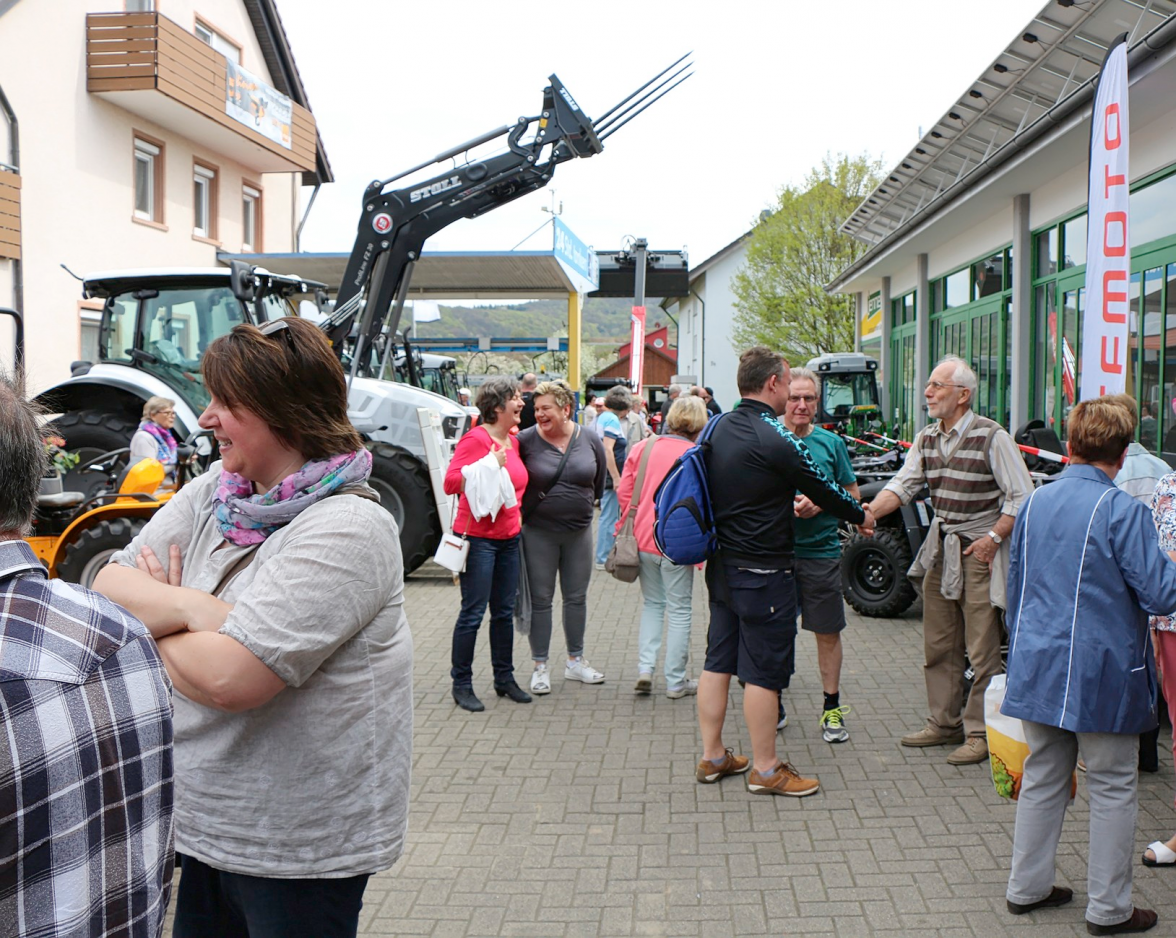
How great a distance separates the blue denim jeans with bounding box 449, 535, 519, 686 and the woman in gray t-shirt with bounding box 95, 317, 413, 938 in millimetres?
4077

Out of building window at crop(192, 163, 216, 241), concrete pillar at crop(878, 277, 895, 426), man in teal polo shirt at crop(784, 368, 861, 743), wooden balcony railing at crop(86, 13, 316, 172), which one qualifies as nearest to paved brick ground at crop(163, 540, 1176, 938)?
man in teal polo shirt at crop(784, 368, 861, 743)

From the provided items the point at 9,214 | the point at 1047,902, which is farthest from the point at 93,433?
the point at 1047,902

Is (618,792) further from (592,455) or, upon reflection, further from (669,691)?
(592,455)

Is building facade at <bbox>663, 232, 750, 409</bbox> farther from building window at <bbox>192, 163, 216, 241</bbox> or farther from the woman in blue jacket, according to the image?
the woman in blue jacket

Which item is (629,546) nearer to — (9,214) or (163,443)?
(163,443)

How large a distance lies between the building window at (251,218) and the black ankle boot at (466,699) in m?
19.3

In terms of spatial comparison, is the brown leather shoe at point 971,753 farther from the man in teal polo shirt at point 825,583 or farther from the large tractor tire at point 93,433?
the large tractor tire at point 93,433

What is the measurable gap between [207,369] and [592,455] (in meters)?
4.82

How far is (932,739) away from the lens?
5461mm

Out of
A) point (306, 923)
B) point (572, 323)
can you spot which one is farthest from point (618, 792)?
point (572, 323)

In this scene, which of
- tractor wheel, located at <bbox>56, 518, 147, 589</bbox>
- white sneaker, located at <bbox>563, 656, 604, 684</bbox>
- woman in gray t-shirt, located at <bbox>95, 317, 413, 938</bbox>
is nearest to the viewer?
woman in gray t-shirt, located at <bbox>95, 317, 413, 938</bbox>

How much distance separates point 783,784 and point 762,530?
1.16 meters

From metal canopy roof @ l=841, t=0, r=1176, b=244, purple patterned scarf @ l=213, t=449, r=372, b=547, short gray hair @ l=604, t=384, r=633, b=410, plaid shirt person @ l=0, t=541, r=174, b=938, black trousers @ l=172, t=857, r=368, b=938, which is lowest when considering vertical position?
black trousers @ l=172, t=857, r=368, b=938

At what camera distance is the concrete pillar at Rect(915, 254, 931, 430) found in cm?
2083
